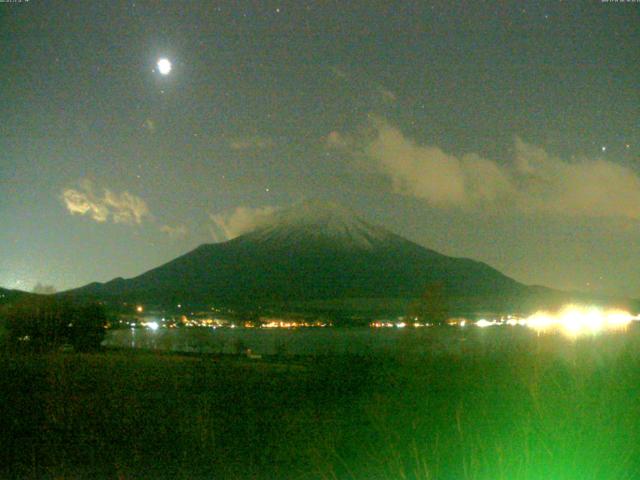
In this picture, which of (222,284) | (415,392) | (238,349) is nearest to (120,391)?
(415,392)

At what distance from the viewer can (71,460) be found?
1020cm

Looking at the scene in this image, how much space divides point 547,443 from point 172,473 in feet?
13.9

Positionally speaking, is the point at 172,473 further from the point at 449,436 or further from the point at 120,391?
the point at 120,391

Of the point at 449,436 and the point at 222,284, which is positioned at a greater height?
the point at 222,284

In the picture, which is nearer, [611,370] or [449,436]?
[449,436]

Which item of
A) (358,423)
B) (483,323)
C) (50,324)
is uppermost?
(50,324)

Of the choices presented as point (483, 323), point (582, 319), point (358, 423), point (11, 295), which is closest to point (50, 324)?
point (11, 295)

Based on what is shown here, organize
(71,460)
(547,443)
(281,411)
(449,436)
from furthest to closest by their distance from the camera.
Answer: (281,411) < (449,436) < (71,460) < (547,443)

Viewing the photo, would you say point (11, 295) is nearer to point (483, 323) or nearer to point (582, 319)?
point (483, 323)

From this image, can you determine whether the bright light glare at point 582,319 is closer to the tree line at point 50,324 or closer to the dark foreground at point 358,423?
the dark foreground at point 358,423

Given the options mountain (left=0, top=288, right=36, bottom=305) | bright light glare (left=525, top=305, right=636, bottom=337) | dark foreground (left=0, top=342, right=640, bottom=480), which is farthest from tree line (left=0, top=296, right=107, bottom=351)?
dark foreground (left=0, top=342, right=640, bottom=480)

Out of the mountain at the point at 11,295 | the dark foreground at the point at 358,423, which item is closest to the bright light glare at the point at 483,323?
the dark foreground at the point at 358,423

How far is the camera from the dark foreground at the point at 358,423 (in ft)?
29.6

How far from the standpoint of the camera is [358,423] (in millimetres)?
13406
